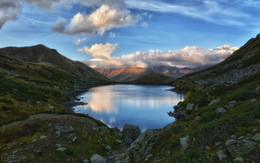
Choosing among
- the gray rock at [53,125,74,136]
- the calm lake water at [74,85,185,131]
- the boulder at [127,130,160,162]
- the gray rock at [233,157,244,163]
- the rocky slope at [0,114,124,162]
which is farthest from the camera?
the calm lake water at [74,85,185,131]

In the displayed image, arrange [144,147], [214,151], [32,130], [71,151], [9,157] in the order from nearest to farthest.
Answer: [214,151] < [144,147] < [9,157] < [71,151] < [32,130]

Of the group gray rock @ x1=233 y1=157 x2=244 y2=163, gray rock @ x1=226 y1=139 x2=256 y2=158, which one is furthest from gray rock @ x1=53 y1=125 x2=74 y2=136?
gray rock @ x1=233 y1=157 x2=244 y2=163

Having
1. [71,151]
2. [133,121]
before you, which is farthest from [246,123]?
[133,121]

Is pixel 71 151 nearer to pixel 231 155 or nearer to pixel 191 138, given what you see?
pixel 191 138

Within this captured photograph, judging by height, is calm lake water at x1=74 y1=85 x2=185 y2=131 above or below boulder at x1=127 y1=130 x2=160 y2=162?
below

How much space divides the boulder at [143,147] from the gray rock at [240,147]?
649 centimetres

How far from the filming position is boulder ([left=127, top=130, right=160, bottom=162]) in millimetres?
12712

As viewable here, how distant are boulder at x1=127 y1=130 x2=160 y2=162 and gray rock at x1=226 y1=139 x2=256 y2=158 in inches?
256

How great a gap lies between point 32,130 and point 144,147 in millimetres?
17604

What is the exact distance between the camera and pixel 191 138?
10445 mm

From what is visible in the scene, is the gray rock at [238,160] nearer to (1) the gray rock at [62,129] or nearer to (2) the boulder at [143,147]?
(2) the boulder at [143,147]

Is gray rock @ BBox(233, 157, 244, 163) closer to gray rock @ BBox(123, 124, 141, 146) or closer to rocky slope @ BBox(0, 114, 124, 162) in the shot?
rocky slope @ BBox(0, 114, 124, 162)

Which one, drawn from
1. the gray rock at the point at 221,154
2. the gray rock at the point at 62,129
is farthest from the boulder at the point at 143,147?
the gray rock at the point at 62,129

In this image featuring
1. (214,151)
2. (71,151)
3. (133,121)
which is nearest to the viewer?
(214,151)
